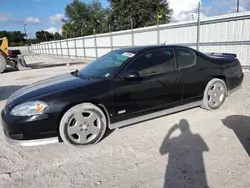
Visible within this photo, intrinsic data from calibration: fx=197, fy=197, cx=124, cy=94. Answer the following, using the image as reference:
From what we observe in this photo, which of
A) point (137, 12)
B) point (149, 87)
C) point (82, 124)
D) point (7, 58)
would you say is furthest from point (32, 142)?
point (137, 12)

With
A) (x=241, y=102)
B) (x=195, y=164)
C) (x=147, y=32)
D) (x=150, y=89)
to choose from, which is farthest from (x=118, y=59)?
(x=147, y=32)

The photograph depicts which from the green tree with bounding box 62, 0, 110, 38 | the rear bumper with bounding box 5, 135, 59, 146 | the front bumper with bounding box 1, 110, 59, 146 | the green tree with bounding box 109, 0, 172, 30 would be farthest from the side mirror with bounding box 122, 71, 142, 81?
the green tree with bounding box 62, 0, 110, 38

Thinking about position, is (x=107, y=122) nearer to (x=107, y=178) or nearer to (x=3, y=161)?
(x=107, y=178)

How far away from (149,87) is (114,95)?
0.64 meters

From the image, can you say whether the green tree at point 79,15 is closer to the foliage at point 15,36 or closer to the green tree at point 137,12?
the green tree at point 137,12

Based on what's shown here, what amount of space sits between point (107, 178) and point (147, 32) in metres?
10.8

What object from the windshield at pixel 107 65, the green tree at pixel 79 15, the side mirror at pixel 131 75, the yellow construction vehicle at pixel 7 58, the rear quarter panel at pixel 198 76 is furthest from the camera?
the green tree at pixel 79 15

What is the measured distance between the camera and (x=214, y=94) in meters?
4.12

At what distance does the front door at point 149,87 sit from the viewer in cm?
314

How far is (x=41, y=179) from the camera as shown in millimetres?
2342

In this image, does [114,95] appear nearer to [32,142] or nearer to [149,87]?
[149,87]

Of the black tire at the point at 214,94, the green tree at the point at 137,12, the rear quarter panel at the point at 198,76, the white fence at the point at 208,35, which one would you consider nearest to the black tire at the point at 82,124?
the rear quarter panel at the point at 198,76

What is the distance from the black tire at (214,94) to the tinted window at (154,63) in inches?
40.3

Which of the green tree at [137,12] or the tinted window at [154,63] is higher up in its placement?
the green tree at [137,12]
